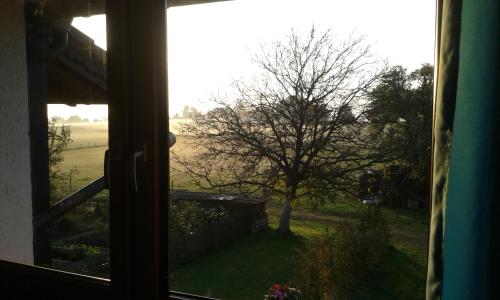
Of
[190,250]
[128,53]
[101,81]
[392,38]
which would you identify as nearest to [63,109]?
[101,81]

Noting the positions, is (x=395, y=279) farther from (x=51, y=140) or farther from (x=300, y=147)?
(x=51, y=140)

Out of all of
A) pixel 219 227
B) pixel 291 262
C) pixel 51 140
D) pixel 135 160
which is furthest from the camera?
pixel 51 140

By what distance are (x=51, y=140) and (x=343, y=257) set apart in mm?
1509

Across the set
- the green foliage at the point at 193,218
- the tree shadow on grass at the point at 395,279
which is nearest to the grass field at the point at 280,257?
the tree shadow on grass at the point at 395,279

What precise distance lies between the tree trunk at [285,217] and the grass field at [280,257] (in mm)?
19

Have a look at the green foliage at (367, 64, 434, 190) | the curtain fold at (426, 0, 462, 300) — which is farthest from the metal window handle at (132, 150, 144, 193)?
the curtain fold at (426, 0, 462, 300)

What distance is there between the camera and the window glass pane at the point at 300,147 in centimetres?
123

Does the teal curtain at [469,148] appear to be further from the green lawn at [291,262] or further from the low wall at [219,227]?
the low wall at [219,227]

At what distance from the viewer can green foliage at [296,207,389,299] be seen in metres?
1.32

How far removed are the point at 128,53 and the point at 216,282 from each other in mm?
937

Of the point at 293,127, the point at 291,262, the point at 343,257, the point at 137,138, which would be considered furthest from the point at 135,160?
the point at 343,257

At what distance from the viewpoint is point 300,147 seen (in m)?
1.41

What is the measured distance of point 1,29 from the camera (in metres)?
1.96

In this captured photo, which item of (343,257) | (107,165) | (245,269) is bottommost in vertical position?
(245,269)
